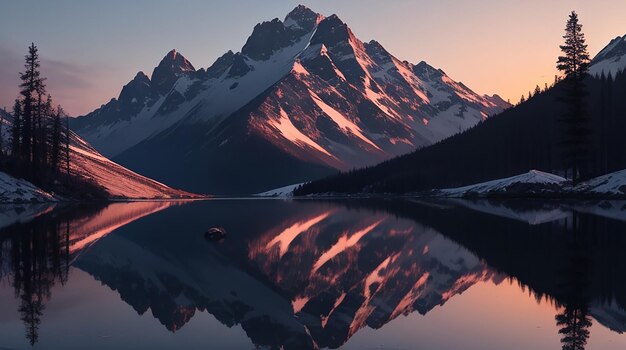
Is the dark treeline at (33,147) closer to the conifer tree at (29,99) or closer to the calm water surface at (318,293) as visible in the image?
the conifer tree at (29,99)

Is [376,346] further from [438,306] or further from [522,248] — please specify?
[522,248]

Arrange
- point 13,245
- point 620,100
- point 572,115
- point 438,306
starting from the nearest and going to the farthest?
point 438,306
point 13,245
point 572,115
point 620,100

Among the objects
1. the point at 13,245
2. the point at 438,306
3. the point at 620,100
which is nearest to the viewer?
the point at 438,306

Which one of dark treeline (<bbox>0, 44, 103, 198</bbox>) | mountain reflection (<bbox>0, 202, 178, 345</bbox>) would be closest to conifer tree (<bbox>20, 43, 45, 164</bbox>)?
dark treeline (<bbox>0, 44, 103, 198</bbox>)

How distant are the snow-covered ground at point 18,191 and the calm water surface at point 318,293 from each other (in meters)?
79.2

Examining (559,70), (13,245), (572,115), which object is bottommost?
(13,245)

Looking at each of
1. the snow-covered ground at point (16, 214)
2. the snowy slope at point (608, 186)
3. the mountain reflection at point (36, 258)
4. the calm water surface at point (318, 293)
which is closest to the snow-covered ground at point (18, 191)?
the snow-covered ground at point (16, 214)

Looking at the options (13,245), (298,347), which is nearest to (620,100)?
(13,245)

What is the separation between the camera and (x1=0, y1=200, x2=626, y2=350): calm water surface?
19109 mm

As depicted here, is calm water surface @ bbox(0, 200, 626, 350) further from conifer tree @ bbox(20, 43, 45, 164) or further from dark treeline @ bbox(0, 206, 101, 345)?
conifer tree @ bbox(20, 43, 45, 164)

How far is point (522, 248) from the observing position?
3891 centimetres

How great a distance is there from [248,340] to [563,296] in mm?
11966

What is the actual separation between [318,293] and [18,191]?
369ft

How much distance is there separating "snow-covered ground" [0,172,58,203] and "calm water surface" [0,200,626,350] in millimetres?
79159
